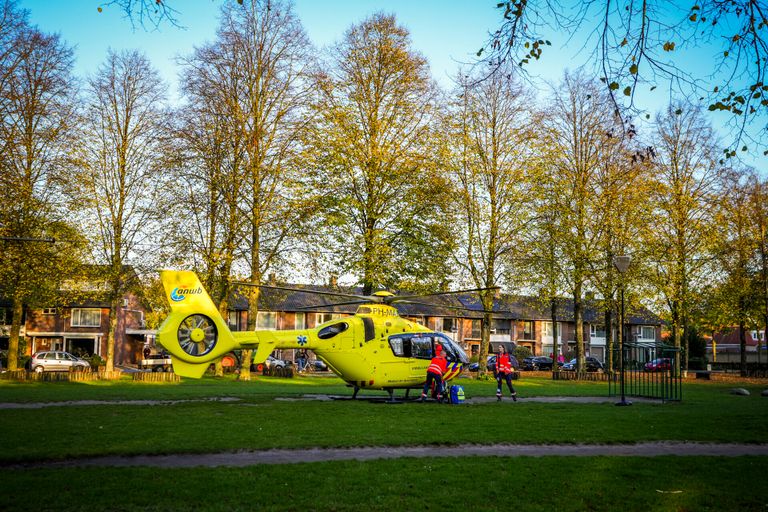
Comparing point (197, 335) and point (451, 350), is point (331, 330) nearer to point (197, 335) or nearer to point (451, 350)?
point (451, 350)

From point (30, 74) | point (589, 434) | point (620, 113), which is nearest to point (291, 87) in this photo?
point (30, 74)

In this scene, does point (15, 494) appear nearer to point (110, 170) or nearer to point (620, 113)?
point (620, 113)

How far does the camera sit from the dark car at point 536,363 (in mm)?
64938

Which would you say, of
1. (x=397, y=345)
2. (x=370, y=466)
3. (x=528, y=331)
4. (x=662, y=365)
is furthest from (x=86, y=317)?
(x=370, y=466)

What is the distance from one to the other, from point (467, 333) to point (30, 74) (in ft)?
190

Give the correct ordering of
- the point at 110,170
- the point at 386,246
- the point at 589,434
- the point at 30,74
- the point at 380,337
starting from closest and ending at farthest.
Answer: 1. the point at 589,434
2. the point at 380,337
3. the point at 386,246
4. the point at 30,74
5. the point at 110,170

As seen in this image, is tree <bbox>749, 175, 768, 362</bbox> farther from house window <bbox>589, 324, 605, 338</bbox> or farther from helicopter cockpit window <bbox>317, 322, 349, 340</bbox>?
house window <bbox>589, 324, 605, 338</bbox>

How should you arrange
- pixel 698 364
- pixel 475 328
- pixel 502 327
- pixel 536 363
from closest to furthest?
pixel 536 363 → pixel 698 364 → pixel 475 328 → pixel 502 327

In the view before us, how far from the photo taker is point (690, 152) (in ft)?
142

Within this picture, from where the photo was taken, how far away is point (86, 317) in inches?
2537

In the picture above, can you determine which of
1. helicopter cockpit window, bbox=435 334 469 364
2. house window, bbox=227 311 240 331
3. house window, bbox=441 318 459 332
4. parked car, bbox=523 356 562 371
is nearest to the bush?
parked car, bbox=523 356 562 371

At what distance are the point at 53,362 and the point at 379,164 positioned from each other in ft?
99.8

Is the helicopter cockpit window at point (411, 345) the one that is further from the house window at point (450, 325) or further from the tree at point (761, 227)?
the house window at point (450, 325)

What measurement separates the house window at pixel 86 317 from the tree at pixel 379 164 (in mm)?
41327
